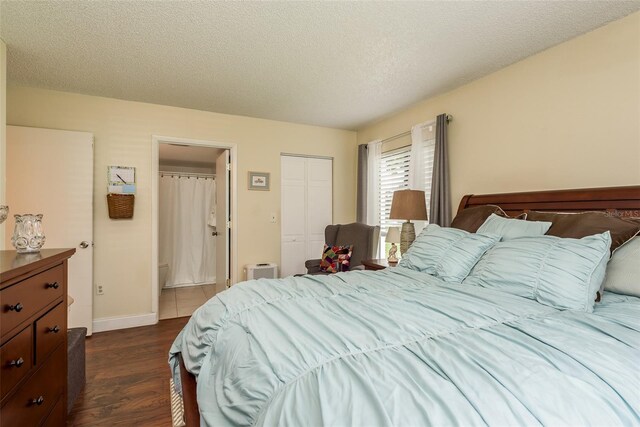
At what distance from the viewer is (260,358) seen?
0.95 metres

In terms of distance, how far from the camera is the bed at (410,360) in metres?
0.70

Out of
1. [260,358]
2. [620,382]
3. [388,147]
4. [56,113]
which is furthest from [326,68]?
[56,113]

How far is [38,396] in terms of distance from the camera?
4.42 ft

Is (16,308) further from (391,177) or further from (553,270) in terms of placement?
(391,177)

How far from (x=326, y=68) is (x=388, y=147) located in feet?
5.41

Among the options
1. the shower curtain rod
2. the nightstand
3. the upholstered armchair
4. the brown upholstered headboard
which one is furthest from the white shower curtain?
the brown upholstered headboard

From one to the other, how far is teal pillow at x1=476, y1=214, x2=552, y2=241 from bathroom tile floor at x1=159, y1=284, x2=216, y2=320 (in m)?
3.41

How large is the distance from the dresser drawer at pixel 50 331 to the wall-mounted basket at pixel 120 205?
1.82 metres

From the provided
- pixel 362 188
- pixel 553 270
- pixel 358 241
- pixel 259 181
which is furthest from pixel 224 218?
pixel 553 270

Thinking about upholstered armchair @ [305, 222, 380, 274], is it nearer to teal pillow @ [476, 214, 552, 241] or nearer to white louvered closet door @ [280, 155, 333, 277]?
white louvered closet door @ [280, 155, 333, 277]

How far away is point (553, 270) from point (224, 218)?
137 inches

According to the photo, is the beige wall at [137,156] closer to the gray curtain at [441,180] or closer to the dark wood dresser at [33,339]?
the dark wood dresser at [33,339]

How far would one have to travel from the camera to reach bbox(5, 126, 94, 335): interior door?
2.83 metres

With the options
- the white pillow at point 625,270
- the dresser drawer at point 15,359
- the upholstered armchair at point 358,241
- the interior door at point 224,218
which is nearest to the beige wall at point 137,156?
the interior door at point 224,218
